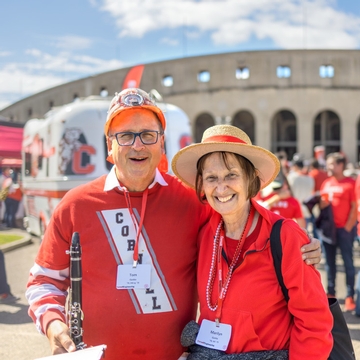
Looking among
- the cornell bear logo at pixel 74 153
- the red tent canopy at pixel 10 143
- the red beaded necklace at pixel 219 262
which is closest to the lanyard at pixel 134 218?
the red beaded necklace at pixel 219 262

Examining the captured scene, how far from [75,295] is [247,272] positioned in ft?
2.72

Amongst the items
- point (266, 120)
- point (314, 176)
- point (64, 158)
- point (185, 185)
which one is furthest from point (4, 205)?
point (266, 120)

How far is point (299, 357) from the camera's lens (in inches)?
74.7

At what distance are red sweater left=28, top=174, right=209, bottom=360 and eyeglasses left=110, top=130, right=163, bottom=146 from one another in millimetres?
294

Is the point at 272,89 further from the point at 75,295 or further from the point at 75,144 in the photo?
the point at 75,295

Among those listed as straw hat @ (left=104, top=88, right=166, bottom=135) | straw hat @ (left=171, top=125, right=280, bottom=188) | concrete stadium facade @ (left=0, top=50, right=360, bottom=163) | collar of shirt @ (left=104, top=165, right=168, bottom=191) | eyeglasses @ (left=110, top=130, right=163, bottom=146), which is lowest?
collar of shirt @ (left=104, top=165, right=168, bottom=191)

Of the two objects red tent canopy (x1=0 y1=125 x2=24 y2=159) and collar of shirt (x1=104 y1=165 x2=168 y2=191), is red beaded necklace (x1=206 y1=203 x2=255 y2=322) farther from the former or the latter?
red tent canopy (x1=0 y1=125 x2=24 y2=159)

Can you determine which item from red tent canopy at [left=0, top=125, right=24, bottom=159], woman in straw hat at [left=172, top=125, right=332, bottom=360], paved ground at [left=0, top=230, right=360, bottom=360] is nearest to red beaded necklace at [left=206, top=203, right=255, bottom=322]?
woman in straw hat at [left=172, top=125, right=332, bottom=360]

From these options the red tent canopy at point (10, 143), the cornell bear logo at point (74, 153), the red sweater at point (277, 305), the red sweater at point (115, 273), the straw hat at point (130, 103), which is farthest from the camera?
the red tent canopy at point (10, 143)

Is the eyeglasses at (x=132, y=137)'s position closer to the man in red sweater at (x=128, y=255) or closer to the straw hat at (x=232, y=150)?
the man in red sweater at (x=128, y=255)

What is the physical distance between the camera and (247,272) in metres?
2.05

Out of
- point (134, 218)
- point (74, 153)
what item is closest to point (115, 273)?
point (134, 218)

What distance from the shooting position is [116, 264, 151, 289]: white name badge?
226cm

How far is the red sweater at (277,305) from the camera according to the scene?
1.91 m
